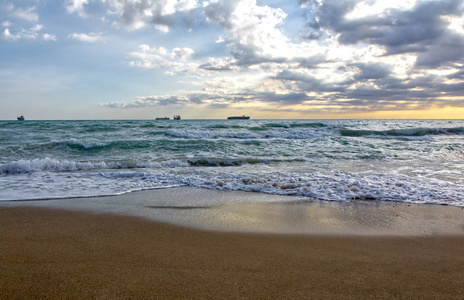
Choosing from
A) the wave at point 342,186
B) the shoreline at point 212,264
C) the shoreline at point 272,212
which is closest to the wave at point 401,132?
the wave at point 342,186

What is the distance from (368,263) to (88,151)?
45.9ft

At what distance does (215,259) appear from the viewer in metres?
3.02

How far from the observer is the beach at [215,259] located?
7.90 ft

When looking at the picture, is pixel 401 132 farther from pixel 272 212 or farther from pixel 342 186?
pixel 272 212

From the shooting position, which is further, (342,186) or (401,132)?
(401,132)

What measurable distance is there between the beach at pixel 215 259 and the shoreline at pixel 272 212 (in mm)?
50

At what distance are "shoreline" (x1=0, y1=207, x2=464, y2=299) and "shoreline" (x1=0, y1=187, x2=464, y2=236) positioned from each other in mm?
277

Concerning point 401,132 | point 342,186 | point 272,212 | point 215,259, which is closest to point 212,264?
point 215,259

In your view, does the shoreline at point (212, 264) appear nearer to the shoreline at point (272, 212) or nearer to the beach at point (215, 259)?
the beach at point (215, 259)

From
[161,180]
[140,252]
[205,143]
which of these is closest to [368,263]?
[140,252]

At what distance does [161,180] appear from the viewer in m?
7.49

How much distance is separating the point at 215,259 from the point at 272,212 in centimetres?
206

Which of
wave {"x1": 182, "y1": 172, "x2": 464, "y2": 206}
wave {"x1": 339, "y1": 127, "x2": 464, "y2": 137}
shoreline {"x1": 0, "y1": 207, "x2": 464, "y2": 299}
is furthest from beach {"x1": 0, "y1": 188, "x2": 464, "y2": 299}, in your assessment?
wave {"x1": 339, "y1": 127, "x2": 464, "y2": 137}

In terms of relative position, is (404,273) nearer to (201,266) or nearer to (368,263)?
(368,263)
